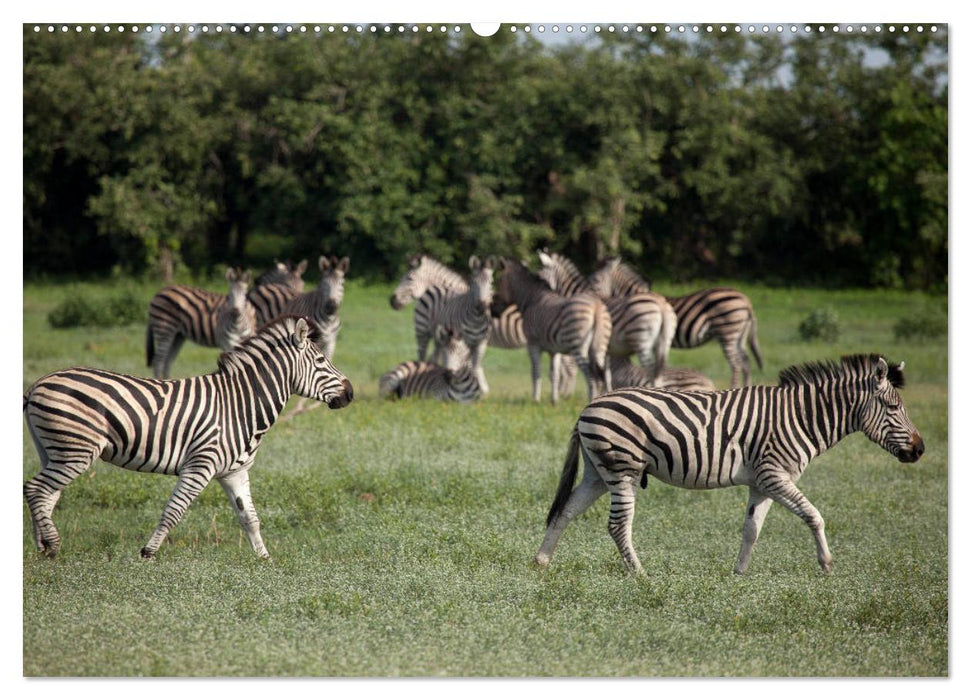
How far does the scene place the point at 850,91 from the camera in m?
9.45

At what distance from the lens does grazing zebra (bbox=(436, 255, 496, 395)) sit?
14445 millimetres

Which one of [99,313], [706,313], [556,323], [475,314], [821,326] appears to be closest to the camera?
[556,323]

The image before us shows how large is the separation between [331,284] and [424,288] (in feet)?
8.11

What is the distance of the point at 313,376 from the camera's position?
22.1 feet

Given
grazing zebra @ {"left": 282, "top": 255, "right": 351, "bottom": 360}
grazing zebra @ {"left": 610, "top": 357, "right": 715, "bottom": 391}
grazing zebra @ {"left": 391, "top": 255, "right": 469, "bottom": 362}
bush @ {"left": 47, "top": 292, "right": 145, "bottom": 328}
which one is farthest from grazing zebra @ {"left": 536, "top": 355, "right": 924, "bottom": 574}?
grazing zebra @ {"left": 391, "top": 255, "right": 469, "bottom": 362}

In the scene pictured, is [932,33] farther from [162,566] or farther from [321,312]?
[321,312]

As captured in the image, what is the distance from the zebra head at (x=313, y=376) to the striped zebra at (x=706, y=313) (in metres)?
8.39

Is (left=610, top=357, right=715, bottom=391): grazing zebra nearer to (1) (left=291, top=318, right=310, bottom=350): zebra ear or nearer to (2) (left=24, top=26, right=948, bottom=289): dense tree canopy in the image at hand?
(2) (left=24, top=26, right=948, bottom=289): dense tree canopy

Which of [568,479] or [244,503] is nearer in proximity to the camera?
[568,479]

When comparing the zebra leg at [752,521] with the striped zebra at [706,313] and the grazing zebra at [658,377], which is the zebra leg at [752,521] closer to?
the grazing zebra at [658,377]

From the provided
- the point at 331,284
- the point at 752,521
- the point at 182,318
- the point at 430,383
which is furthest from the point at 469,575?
the point at 182,318

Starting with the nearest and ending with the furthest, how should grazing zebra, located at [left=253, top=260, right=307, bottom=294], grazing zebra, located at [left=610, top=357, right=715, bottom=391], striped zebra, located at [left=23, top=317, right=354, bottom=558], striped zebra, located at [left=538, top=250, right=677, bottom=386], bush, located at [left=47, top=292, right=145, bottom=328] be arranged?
striped zebra, located at [left=23, top=317, right=354, bottom=558] < grazing zebra, located at [left=610, top=357, right=715, bottom=391] < striped zebra, located at [left=538, top=250, right=677, bottom=386] < bush, located at [left=47, top=292, right=145, bottom=328] < grazing zebra, located at [left=253, top=260, right=307, bottom=294]

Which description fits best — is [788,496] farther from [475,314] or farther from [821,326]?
[821,326]

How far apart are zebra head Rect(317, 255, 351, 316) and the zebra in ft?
3.69
